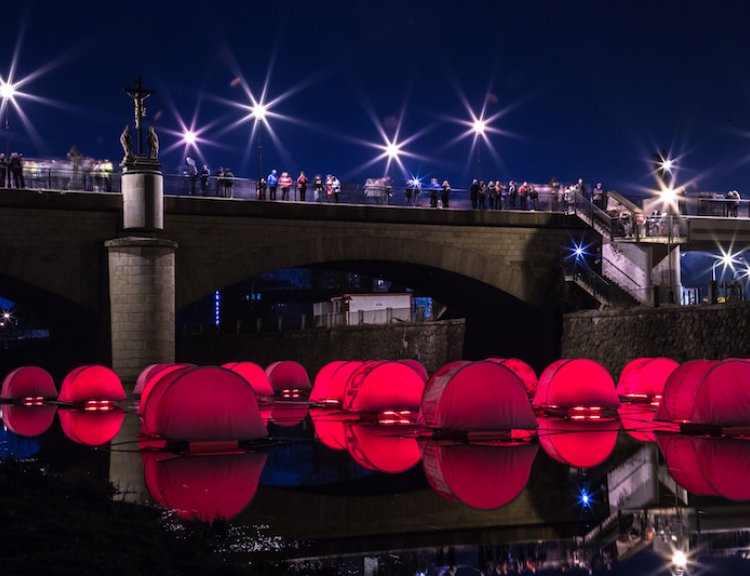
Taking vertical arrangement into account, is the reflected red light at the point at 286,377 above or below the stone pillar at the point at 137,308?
below

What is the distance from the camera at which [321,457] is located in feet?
70.0

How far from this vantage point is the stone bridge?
4159 cm

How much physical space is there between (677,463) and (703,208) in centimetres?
3670

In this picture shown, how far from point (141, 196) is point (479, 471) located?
2690cm

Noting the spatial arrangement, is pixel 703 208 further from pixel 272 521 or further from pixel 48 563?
pixel 48 563

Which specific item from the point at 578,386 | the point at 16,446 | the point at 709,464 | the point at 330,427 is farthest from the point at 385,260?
the point at 709,464

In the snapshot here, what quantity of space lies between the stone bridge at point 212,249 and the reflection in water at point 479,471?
2131 cm

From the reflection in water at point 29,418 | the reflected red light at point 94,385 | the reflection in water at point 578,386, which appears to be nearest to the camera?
the reflection in water at point 578,386

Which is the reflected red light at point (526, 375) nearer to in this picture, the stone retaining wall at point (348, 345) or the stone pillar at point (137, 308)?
the stone pillar at point (137, 308)

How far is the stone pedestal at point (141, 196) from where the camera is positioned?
42.0 m

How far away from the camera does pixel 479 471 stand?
18.0 meters

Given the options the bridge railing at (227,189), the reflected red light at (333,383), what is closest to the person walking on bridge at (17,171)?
the bridge railing at (227,189)

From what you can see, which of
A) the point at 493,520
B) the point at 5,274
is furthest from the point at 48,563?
the point at 5,274

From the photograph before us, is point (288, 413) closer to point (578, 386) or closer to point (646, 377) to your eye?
point (578, 386)
